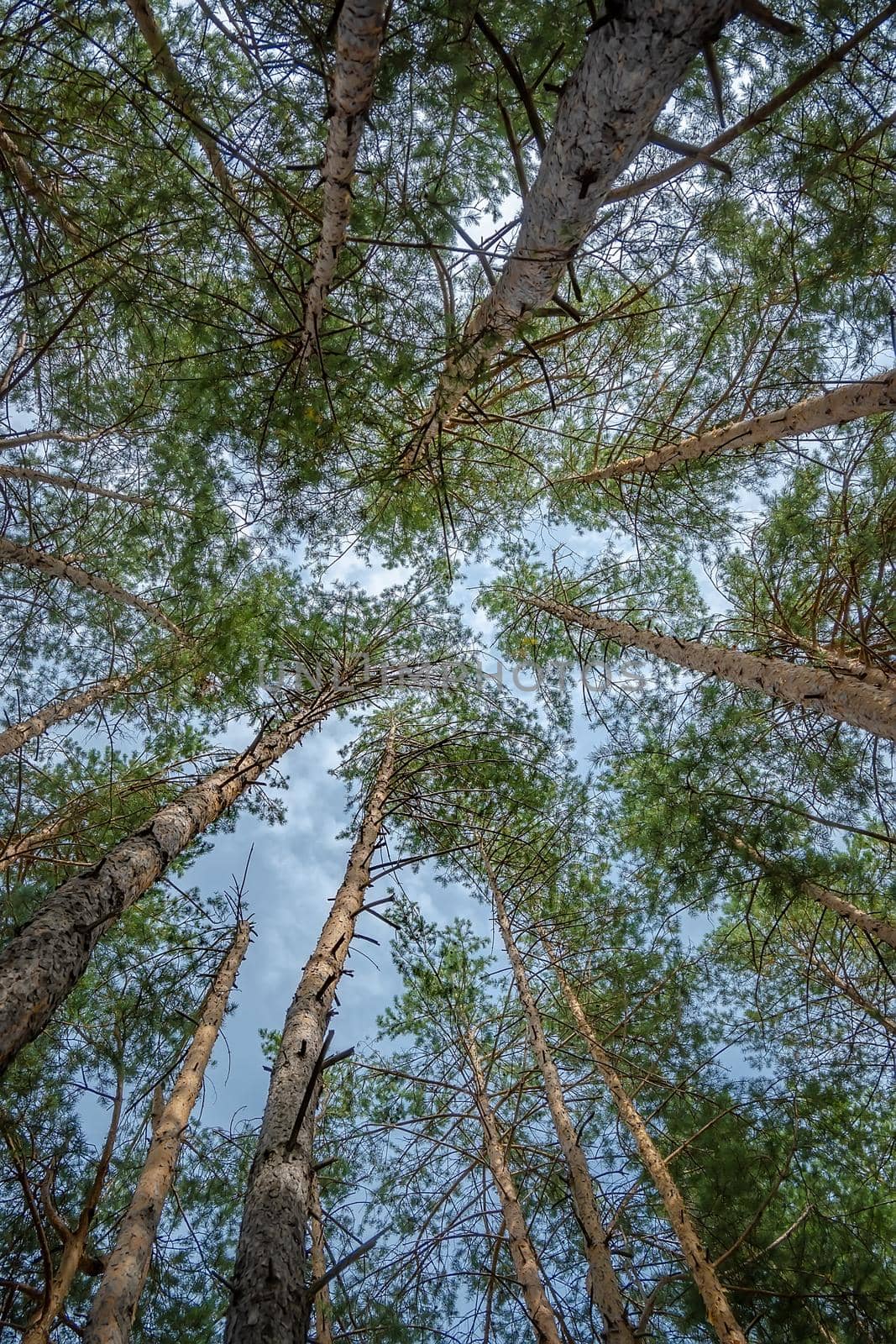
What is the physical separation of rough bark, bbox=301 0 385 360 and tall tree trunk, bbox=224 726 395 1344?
11.0 feet

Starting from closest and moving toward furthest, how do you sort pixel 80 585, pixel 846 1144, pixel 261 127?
pixel 261 127
pixel 846 1144
pixel 80 585

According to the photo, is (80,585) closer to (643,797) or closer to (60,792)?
(60,792)

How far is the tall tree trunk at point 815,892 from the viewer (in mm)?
4793

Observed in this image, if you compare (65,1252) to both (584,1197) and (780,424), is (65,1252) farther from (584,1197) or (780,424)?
(780,424)

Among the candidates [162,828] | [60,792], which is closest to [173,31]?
[162,828]

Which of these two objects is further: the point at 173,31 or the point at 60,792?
the point at 60,792

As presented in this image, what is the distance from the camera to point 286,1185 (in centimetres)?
250

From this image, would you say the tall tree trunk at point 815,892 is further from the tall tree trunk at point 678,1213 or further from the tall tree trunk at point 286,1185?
the tall tree trunk at point 286,1185

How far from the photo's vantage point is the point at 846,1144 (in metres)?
5.52

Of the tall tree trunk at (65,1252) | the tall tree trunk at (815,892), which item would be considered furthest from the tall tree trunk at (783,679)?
the tall tree trunk at (65,1252)

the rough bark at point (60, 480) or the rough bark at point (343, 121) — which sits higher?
the rough bark at point (60, 480)

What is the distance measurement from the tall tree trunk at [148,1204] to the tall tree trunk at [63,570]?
3.41m

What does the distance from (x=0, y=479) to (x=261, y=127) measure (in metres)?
2.55

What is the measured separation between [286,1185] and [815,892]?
4.72m
